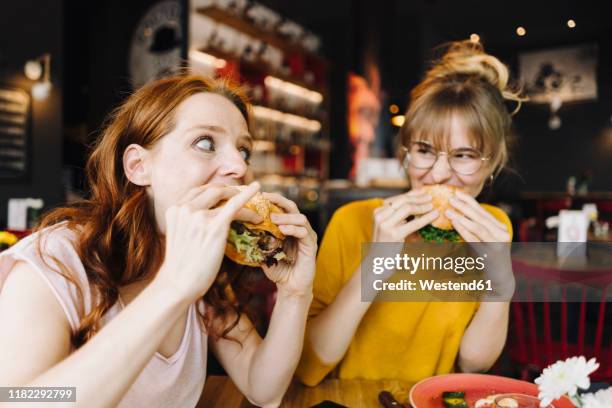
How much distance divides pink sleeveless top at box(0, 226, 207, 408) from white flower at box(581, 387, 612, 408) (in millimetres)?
793

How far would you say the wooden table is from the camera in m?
1.24

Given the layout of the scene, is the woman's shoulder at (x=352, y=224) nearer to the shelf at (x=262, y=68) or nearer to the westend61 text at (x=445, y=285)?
the westend61 text at (x=445, y=285)

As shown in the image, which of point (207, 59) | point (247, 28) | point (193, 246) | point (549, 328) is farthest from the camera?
point (247, 28)

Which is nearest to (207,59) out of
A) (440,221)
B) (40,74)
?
(40,74)

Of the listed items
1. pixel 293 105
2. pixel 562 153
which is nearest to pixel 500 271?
pixel 293 105

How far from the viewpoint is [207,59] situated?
684cm

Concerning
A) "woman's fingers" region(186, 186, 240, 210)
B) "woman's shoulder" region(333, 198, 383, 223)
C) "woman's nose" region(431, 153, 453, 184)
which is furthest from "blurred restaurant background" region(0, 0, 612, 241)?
"woman's fingers" region(186, 186, 240, 210)

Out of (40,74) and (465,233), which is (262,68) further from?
(465,233)

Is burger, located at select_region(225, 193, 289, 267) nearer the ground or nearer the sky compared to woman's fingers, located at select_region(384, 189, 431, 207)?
nearer the ground

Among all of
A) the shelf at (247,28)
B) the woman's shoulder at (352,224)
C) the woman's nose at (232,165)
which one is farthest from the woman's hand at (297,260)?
the shelf at (247,28)

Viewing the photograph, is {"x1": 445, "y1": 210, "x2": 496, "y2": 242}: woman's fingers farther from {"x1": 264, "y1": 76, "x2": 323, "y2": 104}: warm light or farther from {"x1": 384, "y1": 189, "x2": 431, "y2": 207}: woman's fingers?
{"x1": 264, "y1": 76, "x2": 323, "y2": 104}: warm light

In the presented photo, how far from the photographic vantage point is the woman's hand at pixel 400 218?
1458 millimetres

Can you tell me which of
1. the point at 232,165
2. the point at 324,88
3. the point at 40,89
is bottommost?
the point at 232,165

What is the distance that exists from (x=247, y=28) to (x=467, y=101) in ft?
20.1
